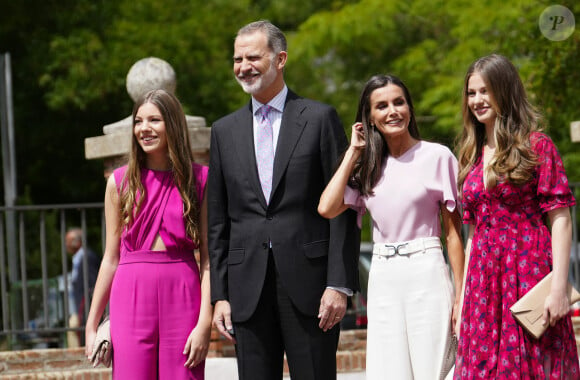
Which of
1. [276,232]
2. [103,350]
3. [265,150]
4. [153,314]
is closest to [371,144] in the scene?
[265,150]

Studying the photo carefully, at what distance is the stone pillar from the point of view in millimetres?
8047

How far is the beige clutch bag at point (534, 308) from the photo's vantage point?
179 inches

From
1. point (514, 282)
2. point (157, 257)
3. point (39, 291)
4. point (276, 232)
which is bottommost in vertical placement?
point (39, 291)

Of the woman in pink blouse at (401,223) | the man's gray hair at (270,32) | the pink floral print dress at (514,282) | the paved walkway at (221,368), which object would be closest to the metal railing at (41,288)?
the paved walkway at (221,368)

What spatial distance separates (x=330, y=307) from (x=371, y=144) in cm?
79

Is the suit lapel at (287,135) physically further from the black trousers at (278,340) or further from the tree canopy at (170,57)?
the tree canopy at (170,57)

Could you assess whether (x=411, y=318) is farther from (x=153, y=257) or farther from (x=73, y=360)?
(x=73, y=360)

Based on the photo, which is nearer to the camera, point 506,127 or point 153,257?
point 506,127

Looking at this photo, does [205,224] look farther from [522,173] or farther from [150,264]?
[522,173]

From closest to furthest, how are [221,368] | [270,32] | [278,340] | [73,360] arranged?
[278,340], [270,32], [221,368], [73,360]

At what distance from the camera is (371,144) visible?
504 centimetres

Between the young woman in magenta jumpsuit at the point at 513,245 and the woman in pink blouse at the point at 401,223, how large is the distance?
0.12 m

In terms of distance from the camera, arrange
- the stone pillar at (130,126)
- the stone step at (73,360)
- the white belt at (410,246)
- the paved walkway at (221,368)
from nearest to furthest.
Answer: the white belt at (410,246)
the stone pillar at (130,126)
the paved walkway at (221,368)
the stone step at (73,360)

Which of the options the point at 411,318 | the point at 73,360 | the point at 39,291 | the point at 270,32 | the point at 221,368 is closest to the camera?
the point at 411,318
